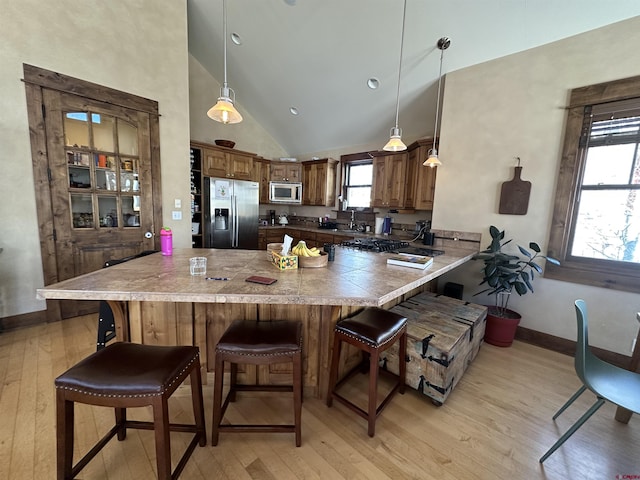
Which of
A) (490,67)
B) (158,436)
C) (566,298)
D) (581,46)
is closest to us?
(158,436)

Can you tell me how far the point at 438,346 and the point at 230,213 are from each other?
400 centimetres

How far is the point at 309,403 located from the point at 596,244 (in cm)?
304

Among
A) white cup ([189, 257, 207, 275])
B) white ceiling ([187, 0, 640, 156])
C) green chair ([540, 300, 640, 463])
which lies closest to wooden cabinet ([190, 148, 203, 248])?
white ceiling ([187, 0, 640, 156])

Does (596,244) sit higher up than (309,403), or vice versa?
(596,244)

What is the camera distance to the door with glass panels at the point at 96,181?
2.70 m

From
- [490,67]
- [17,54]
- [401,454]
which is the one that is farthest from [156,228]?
[490,67]

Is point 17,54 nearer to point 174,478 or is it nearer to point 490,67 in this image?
point 174,478

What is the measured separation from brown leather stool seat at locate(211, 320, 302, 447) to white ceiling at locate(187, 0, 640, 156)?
323cm

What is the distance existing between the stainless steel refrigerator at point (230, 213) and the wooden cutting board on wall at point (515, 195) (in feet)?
13.1

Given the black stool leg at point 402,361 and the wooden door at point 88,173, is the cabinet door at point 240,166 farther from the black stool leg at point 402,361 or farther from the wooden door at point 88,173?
the black stool leg at point 402,361

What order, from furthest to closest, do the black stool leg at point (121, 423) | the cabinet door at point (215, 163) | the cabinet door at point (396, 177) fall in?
1. the cabinet door at point (215, 163)
2. the cabinet door at point (396, 177)
3. the black stool leg at point (121, 423)

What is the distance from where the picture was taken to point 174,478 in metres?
1.18

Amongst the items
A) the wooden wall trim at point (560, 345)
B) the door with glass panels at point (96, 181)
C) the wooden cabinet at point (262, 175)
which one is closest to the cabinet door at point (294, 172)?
the wooden cabinet at point (262, 175)

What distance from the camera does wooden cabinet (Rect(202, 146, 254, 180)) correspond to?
14.4 ft
